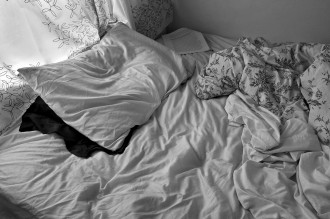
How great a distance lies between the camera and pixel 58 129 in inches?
41.5

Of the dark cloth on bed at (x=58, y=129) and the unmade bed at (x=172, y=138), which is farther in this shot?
the dark cloth on bed at (x=58, y=129)

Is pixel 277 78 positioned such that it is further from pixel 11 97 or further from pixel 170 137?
pixel 11 97

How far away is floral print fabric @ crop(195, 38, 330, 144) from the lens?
104cm

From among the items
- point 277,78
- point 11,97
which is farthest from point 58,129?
point 277,78

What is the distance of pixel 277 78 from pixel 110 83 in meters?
0.80

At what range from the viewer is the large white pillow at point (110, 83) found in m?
1.06

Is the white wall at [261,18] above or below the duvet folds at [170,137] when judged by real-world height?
above

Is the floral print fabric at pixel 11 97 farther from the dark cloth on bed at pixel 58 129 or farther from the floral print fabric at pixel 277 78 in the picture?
the floral print fabric at pixel 277 78

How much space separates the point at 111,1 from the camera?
157 cm

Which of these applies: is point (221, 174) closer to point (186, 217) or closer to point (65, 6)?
point (186, 217)

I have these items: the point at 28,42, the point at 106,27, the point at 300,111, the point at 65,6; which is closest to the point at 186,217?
the point at 300,111

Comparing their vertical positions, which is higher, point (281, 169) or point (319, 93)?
point (319, 93)

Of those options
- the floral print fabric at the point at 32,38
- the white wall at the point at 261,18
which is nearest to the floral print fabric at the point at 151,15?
the white wall at the point at 261,18

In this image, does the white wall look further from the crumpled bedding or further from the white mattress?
the white mattress
